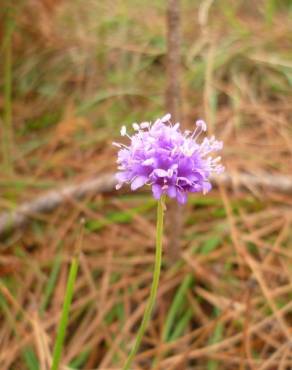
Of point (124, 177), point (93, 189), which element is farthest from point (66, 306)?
point (93, 189)

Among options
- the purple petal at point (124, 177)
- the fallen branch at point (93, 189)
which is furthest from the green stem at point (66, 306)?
the fallen branch at point (93, 189)

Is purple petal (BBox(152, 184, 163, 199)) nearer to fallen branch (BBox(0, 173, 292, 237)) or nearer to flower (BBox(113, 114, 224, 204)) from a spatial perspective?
flower (BBox(113, 114, 224, 204))

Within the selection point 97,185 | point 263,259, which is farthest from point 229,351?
point 97,185

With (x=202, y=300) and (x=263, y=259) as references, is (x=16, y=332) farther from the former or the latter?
(x=263, y=259)

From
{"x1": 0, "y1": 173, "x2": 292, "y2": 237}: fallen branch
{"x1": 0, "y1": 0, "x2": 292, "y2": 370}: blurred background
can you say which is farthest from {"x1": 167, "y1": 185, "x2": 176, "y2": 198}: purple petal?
{"x1": 0, "y1": 173, "x2": 292, "y2": 237}: fallen branch

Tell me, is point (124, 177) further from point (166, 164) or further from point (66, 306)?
point (66, 306)

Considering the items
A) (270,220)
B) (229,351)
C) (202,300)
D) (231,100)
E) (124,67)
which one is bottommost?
(229,351)
